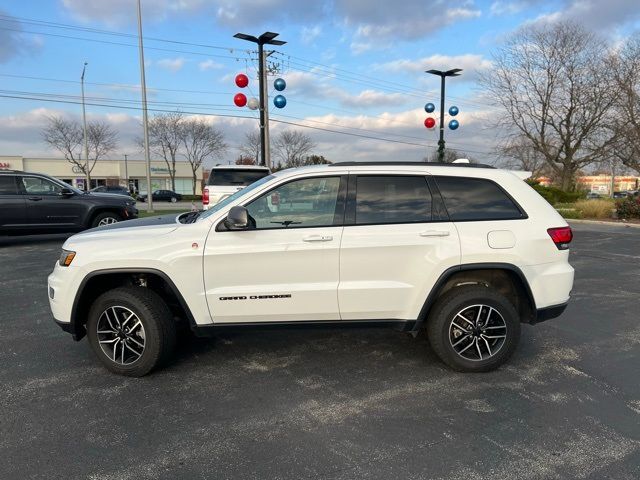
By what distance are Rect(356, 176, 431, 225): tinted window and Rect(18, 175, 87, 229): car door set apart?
983 centimetres

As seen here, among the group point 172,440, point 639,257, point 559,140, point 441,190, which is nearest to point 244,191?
point 441,190

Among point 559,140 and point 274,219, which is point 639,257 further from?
point 559,140

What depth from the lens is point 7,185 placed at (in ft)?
37.2

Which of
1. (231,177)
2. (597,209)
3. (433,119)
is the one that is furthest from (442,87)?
(231,177)

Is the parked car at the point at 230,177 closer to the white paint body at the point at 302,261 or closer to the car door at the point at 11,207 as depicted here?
the car door at the point at 11,207

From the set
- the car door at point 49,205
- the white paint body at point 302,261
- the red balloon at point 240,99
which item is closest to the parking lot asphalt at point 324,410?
the white paint body at point 302,261

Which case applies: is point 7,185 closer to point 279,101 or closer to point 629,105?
point 279,101

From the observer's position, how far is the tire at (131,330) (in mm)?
3996

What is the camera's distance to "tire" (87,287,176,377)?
13.1ft

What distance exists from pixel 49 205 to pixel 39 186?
21.2 inches

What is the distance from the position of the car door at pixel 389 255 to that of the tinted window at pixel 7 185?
10465mm

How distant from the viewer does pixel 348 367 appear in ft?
14.2

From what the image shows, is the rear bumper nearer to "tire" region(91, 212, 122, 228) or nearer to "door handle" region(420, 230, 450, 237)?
"door handle" region(420, 230, 450, 237)

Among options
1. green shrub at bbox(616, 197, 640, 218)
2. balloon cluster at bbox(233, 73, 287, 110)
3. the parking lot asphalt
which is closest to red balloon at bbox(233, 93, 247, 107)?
balloon cluster at bbox(233, 73, 287, 110)
